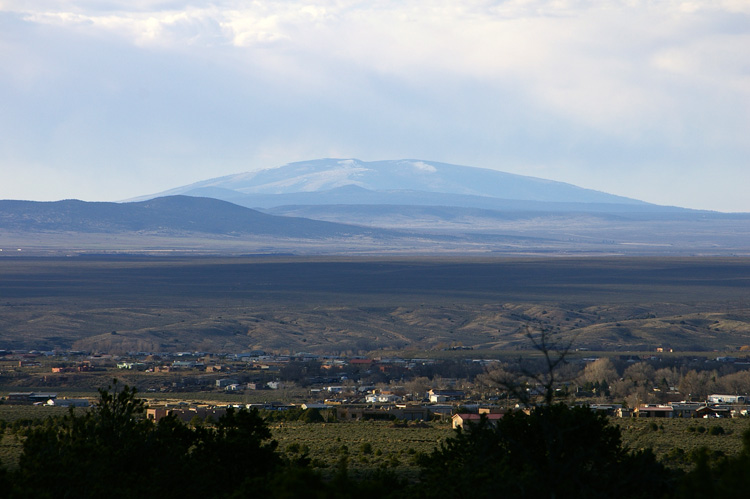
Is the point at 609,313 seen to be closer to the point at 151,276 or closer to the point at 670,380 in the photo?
the point at 670,380

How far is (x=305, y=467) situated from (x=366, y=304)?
3678 inches

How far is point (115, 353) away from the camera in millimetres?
84000

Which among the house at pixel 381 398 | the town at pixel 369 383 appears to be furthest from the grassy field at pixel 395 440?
the house at pixel 381 398

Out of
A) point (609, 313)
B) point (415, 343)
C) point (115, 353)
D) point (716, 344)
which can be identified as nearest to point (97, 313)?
point (115, 353)

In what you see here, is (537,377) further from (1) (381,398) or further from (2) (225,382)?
(2) (225,382)

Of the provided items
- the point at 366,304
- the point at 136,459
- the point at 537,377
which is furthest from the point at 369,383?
the point at 366,304

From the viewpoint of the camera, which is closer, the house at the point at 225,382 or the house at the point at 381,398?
the house at the point at 381,398

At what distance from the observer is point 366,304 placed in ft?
372

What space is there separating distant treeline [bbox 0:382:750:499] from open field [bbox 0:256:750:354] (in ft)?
212

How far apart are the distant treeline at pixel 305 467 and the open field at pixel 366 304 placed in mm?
64692

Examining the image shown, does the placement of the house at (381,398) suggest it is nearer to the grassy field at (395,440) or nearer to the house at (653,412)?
the grassy field at (395,440)

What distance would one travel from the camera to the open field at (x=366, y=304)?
91.5 metres

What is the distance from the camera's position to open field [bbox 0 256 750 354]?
9150 centimetres

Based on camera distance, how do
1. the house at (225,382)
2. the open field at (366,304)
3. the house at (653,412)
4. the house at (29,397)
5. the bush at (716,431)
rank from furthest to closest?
the open field at (366,304) → the house at (225,382) → the house at (29,397) → the house at (653,412) → the bush at (716,431)
